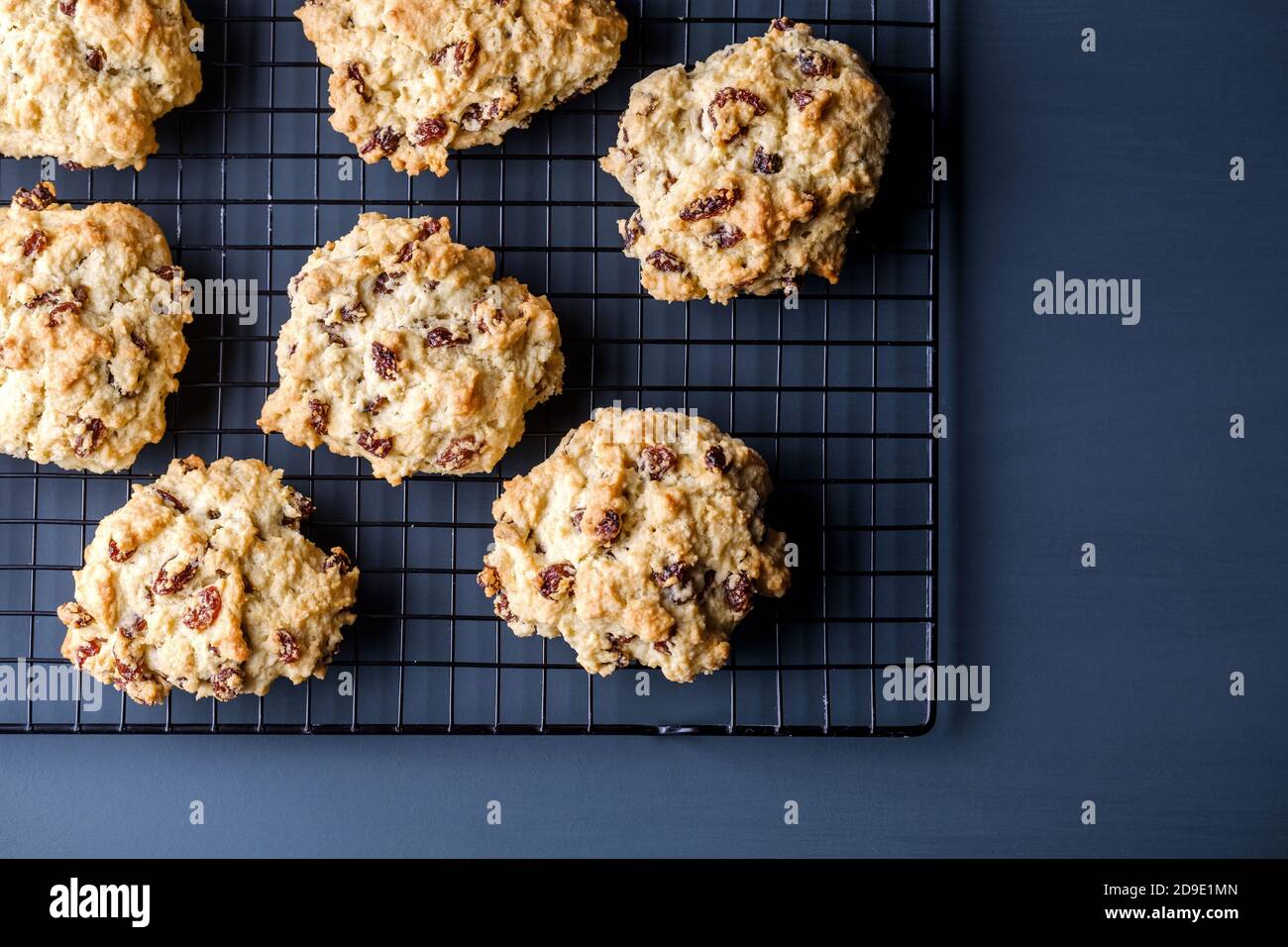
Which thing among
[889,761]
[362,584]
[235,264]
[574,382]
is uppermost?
[235,264]

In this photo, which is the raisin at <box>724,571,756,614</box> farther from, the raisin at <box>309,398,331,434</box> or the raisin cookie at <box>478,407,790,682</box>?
the raisin at <box>309,398,331,434</box>

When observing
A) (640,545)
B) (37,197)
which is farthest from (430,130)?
(640,545)

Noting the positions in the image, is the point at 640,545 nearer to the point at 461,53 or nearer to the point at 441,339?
the point at 441,339

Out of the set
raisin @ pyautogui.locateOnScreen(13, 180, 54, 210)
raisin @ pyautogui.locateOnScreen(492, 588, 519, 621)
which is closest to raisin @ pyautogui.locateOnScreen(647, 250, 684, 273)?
raisin @ pyautogui.locateOnScreen(492, 588, 519, 621)

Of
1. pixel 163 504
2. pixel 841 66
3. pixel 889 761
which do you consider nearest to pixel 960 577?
pixel 889 761
